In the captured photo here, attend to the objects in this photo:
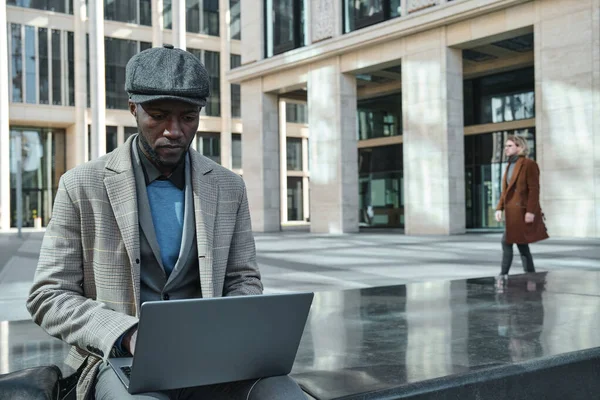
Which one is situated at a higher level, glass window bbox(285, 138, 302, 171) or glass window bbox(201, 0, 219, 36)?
glass window bbox(201, 0, 219, 36)

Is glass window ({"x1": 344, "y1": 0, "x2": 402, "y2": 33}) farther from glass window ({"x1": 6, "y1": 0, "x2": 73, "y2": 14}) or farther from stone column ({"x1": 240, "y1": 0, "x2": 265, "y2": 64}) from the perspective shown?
glass window ({"x1": 6, "y1": 0, "x2": 73, "y2": 14})

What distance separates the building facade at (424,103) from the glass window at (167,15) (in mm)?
17995

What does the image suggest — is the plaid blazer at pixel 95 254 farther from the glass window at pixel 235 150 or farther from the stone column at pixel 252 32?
the glass window at pixel 235 150

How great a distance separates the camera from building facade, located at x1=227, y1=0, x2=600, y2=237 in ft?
62.1

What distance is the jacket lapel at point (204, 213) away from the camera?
2.40 meters

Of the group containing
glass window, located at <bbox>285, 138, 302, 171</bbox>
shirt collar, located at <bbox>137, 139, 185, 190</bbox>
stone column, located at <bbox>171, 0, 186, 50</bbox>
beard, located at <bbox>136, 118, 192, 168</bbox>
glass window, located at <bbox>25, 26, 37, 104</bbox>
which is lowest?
shirt collar, located at <bbox>137, 139, 185, 190</bbox>

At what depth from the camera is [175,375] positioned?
1.95 m

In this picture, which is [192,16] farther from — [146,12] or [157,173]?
[157,173]

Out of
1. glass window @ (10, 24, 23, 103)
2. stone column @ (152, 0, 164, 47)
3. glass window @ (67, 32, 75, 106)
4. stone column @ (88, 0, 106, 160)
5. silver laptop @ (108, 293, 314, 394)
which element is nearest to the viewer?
silver laptop @ (108, 293, 314, 394)

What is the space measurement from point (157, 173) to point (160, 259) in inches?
13.7

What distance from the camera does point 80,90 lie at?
1668 inches

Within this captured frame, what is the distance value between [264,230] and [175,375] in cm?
2680

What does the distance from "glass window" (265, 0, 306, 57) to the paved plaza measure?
12.7 meters

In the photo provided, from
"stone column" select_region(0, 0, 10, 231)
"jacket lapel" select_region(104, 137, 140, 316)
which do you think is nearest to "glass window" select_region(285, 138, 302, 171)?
"stone column" select_region(0, 0, 10, 231)
